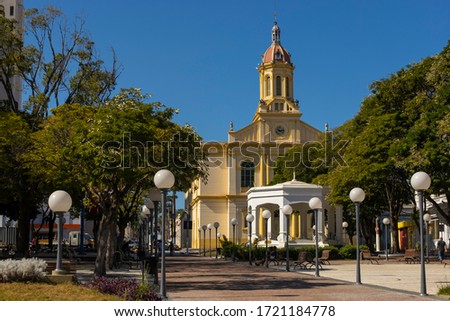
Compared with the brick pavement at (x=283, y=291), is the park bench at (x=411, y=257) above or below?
above

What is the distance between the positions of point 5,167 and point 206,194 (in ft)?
153

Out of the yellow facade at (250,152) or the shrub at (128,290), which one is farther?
the yellow facade at (250,152)

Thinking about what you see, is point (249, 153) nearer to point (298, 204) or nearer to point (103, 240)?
point (298, 204)

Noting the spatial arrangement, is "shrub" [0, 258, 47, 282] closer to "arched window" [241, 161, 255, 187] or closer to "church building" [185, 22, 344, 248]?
"church building" [185, 22, 344, 248]

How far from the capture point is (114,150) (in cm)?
1952

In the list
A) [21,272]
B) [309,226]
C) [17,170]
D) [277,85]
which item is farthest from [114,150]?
[277,85]

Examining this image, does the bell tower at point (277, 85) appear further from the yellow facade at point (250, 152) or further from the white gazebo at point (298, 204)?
A: the white gazebo at point (298, 204)

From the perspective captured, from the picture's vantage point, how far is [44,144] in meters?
25.5

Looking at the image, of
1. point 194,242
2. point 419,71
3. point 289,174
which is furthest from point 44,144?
point 194,242

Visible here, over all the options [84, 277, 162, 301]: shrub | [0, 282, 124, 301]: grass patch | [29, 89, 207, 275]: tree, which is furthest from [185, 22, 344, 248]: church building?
[0, 282, 124, 301]: grass patch

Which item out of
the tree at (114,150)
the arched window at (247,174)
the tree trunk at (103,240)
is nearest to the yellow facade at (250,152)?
the arched window at (247,174)

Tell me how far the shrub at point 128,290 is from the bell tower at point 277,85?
A: 60594 millimetres

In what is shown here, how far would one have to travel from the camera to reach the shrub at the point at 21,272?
44.8 ft

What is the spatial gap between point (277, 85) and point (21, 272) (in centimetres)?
6380
